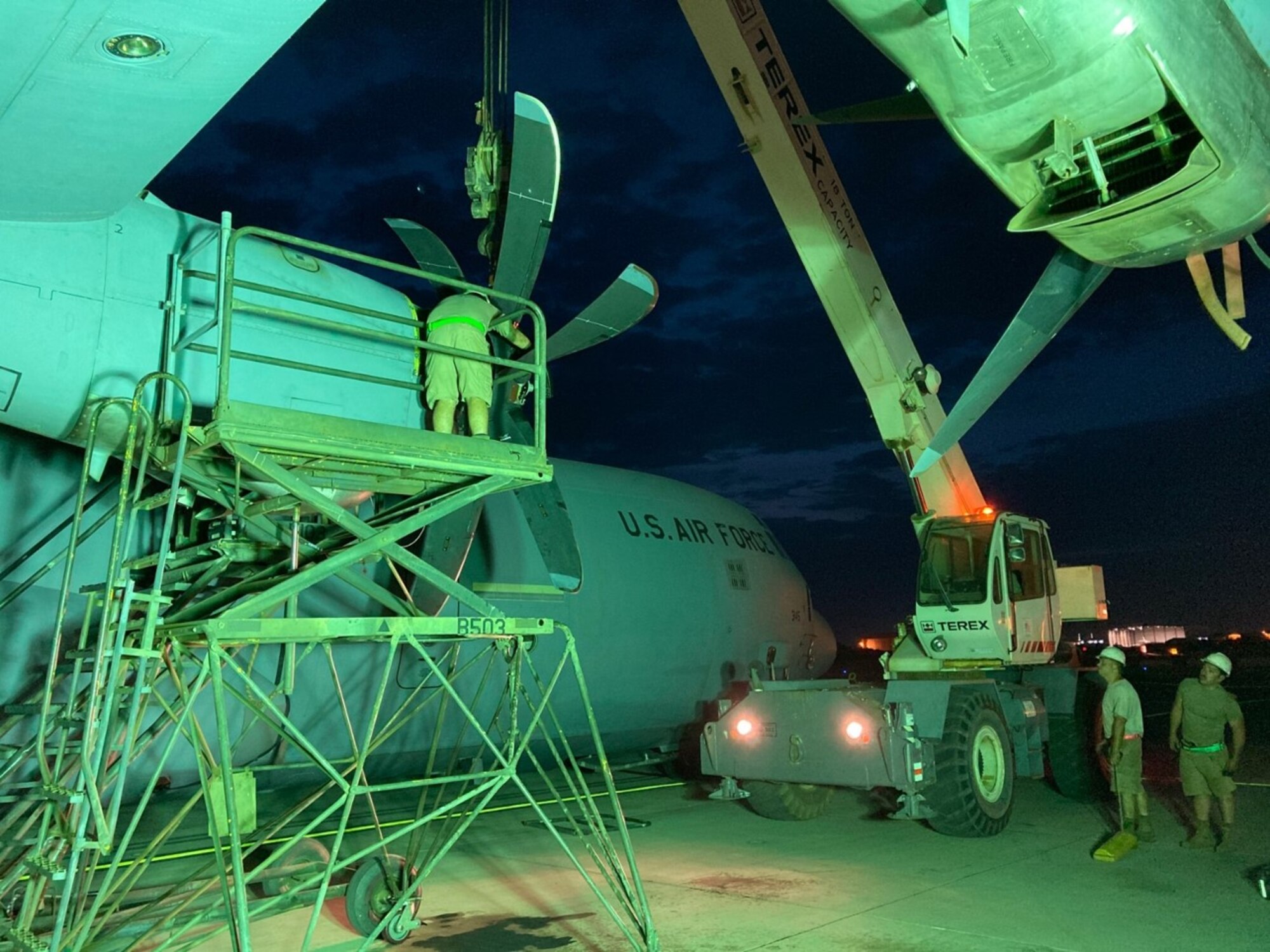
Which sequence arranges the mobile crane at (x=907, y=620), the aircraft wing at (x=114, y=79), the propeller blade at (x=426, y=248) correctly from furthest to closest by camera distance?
the mobile crane at (x=907, y=620) < the propeller blade at (x=426, y=248) < the aircraft wing at (x=114, y=79)

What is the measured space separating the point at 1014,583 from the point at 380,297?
7.73m

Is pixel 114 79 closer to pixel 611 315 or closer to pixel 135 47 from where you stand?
pixel 135 47

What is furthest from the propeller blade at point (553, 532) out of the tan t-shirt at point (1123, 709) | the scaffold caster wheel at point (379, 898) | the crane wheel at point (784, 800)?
the tan t-shirt at point (1123, 709)

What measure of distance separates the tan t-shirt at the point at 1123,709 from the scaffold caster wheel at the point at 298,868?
7.26m

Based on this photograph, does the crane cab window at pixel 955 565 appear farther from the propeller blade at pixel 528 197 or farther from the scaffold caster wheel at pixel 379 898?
the scaffold caster wheel at pixel 379 898

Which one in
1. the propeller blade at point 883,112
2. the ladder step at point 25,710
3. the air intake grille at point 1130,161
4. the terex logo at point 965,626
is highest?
the propeller blade at point 883,112

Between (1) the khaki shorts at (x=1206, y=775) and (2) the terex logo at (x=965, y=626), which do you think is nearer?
(1) the khaki shorts at (x=1206, y=775)

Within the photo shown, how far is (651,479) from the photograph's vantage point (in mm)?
15070

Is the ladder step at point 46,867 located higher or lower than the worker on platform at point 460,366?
lower

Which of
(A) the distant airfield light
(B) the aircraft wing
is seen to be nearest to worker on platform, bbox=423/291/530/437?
(B) the aircraft wing

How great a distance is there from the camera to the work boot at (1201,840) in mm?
9242

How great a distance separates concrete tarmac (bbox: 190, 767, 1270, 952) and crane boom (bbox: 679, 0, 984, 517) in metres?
3.91

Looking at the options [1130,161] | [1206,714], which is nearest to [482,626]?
[1130,161]

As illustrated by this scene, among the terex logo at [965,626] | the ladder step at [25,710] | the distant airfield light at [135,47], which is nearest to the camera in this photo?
the distant airfield light at [135,47]
